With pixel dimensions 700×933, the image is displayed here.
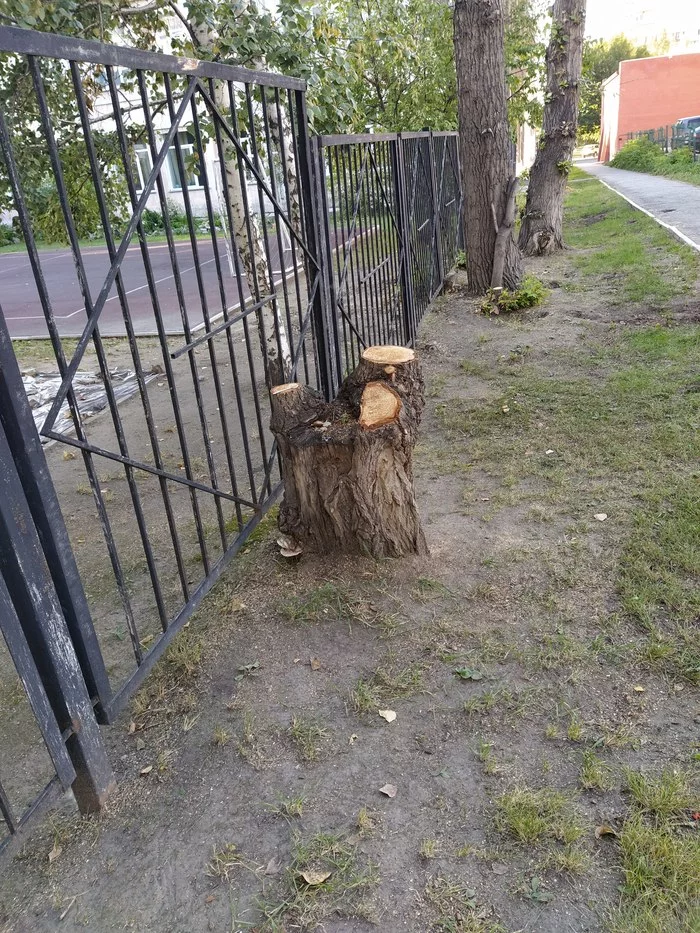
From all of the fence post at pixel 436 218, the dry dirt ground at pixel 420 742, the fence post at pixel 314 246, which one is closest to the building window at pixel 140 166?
the fence post at pixel 314 246

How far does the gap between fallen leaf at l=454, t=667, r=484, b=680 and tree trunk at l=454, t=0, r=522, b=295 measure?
291 inches

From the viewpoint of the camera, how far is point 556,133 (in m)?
11.7

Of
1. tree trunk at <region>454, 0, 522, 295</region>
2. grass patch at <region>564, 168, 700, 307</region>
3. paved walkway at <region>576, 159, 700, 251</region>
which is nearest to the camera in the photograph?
tree trunk at <region>454, 0, 522, 295</region>

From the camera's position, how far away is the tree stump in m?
3.33

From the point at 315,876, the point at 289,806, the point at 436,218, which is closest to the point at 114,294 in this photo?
the point at 436,218

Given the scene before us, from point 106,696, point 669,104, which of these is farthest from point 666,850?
point 669,104

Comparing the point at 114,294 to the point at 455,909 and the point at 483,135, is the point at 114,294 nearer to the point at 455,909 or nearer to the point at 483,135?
the point at 483,135

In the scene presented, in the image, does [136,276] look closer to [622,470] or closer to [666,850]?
[622,470]

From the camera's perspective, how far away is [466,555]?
12.1 feet

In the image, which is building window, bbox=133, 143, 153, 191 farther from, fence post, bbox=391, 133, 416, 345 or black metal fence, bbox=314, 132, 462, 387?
fence post, bbox=391, 133, 416, 345

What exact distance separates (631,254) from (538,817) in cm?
1044

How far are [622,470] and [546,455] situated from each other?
1.76ft

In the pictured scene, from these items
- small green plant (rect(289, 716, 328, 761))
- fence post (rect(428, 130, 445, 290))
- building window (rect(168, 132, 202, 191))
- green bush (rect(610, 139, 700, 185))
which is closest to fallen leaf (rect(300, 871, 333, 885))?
small green plant (rect(289, 716, 328, 761))

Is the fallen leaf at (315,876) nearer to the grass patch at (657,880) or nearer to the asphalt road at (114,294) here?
the grass patch at (657,880)
